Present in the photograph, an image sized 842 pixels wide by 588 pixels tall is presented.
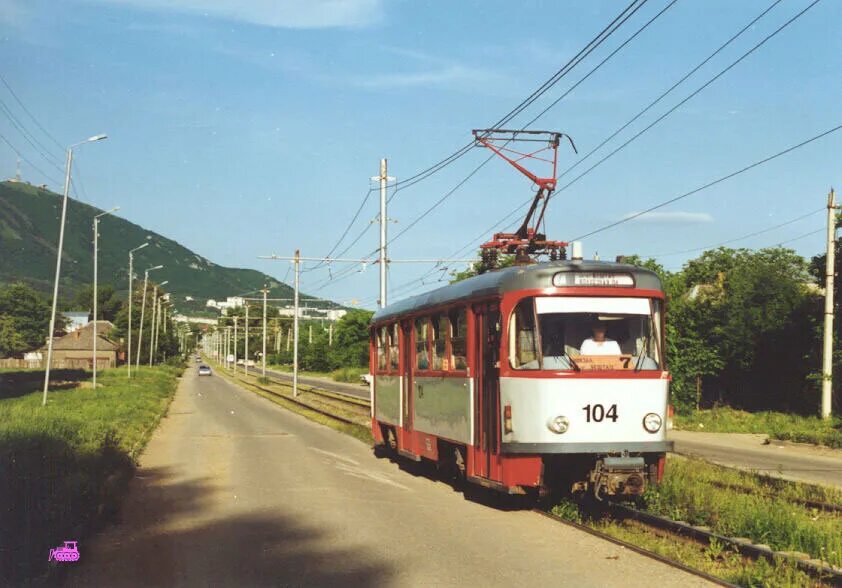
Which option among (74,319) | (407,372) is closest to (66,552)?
(407,372)

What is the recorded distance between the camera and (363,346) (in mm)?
91312

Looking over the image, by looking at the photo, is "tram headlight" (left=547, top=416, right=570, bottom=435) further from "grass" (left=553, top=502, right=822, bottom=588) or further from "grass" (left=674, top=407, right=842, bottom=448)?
"grass" (left=674, top=407, right=842, bottom=448)

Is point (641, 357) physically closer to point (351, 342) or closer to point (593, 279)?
point (593, 279)

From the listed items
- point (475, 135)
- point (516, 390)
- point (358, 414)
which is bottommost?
point (358, 414)

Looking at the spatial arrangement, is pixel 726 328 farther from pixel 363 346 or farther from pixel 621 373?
pixel 363 346

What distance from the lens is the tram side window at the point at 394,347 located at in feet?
57.8

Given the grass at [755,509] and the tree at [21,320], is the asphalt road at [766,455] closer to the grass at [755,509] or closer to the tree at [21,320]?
the grass at [755,509]

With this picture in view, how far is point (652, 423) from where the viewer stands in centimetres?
1130

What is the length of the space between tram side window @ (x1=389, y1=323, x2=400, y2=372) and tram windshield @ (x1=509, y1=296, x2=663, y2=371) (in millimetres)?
6288

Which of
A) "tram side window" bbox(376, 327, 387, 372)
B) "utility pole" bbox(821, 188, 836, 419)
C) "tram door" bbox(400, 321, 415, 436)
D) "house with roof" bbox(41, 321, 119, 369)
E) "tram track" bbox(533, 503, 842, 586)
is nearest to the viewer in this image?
"tram track" bbox(533, 503, 842, 586)

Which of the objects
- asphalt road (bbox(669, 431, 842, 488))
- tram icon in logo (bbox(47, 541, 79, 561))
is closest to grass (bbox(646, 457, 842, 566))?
asphalt road (bbox(669, 431, 842, 488))

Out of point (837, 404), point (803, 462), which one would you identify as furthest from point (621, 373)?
point (837, 404)

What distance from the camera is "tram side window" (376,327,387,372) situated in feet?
62.4

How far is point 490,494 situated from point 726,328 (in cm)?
2438
